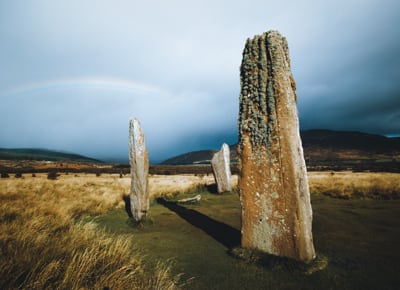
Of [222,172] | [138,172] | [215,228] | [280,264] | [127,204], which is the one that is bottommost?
[127,204]

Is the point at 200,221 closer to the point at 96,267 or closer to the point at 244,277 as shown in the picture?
the point at 244,277

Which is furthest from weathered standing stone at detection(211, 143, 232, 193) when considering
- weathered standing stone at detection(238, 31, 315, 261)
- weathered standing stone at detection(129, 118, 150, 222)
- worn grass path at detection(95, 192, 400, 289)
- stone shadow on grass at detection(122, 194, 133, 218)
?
weathered standing stone at detection(238, 31, 315, 261)

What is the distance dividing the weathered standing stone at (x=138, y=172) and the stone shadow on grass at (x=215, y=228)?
1422 mm

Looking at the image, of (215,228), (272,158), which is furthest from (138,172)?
(272,158)

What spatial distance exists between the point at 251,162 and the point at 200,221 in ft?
11.7

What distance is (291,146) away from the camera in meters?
3.55

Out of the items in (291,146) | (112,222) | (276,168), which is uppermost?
(291,146)

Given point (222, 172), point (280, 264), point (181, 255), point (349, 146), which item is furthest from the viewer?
point (349, 146)

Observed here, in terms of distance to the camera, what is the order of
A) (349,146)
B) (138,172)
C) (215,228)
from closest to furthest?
(215,228) → (138,172) → (349,146)

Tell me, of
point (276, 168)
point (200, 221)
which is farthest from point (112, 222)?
point (276, 168)

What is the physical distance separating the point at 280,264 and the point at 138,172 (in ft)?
16.8

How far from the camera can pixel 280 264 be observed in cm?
345

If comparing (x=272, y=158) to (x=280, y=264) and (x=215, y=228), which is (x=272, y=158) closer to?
(x=280, y=264)

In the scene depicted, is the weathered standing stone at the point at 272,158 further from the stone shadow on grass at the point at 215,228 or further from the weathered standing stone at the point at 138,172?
the weathered standing stone at the point at 138,172
